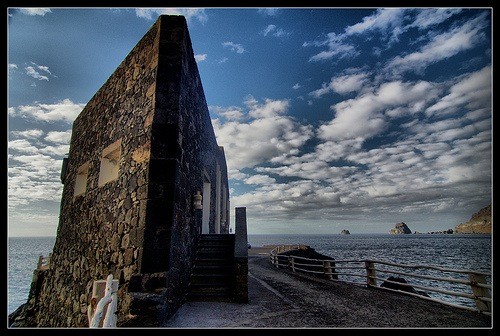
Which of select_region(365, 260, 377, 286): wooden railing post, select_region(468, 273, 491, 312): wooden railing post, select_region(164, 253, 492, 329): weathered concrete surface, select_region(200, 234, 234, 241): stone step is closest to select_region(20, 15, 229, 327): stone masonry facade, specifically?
select_region(200, 234, 234, 241): stone step

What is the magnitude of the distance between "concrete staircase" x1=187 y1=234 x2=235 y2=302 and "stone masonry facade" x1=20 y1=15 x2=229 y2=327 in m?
0.43

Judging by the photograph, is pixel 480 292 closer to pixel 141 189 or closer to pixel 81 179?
pixel 141 189

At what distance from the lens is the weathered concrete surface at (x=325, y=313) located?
13.8 feet

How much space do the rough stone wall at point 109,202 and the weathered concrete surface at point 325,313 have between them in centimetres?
153

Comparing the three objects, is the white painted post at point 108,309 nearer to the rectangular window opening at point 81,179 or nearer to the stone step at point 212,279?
the stone step at point 212,279

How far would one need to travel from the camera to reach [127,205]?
4.91 metres

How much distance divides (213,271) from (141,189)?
286 centimetres

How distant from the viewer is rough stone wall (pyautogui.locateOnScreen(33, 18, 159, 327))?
4.76 m

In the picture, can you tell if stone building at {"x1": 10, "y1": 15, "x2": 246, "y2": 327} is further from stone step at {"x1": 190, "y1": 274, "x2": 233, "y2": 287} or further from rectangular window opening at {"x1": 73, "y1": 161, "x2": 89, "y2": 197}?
stone step at {"x1": 190, "y1": 274, "x2": 233, "y2": 287}

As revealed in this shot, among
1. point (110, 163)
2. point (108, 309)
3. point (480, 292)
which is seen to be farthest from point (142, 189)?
point (480, 292)

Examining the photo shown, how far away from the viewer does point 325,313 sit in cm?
475

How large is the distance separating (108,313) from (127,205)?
1968mm
